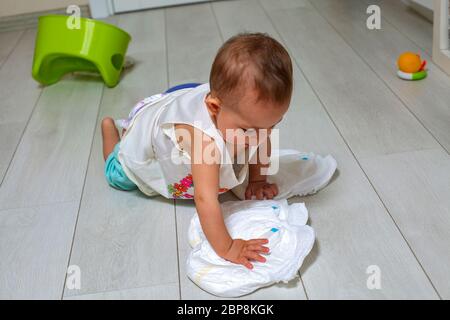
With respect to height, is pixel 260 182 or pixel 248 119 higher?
pixel 248 119

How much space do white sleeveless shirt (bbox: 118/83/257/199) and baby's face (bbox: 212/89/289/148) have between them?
0.02 metres

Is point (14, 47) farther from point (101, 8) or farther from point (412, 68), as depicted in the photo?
point (412, 68)

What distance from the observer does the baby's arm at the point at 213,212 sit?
88cm

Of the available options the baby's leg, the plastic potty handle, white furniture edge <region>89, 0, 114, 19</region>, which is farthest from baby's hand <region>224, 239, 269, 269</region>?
white furniture edge <region>89, 0, 114, 19</region>

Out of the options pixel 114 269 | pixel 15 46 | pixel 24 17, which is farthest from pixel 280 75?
pixel 24 17

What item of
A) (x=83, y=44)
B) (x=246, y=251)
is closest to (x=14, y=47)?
(x=83, y=44)

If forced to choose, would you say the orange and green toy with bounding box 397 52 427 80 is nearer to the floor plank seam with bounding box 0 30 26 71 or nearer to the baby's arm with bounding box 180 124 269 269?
the baby's arm with bounding box 180 124 269 269

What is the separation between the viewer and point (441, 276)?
84 centimetres

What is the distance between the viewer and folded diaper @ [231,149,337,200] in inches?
42.5

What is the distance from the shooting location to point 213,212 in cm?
88

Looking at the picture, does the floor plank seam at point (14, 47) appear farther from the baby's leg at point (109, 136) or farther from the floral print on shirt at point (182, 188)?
the floral print on shirt at point (182, 188)

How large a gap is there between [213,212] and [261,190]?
21cm

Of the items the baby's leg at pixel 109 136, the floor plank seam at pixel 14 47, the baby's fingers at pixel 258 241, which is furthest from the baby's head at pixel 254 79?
the floor plank seam at pixel 14 47

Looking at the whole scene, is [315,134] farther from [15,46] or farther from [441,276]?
[15,46]
